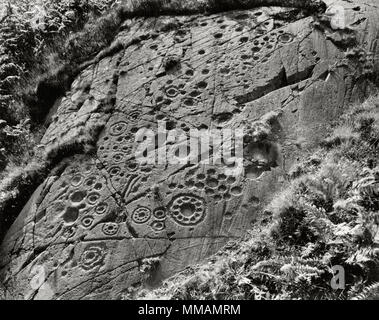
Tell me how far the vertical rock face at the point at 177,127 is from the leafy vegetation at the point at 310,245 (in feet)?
1.00

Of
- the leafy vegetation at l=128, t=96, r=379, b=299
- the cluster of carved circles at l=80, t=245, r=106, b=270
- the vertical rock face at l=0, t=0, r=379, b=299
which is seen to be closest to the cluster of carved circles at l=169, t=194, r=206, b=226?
the vertical rock face at l=0, t=0, r=379, b=299

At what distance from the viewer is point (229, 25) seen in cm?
848

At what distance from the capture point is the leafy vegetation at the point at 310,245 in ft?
14.8

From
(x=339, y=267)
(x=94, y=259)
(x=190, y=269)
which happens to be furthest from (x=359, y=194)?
(x=94, y=259)

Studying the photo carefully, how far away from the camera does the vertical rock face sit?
5707mm

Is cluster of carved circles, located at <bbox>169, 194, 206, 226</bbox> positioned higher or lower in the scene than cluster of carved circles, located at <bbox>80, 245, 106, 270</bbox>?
higher

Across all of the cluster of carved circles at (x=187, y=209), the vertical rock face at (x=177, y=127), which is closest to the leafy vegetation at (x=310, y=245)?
the vertical rock face at (x=177, y=127)

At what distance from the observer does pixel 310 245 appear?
15.8 ft

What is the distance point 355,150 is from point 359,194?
1083mm

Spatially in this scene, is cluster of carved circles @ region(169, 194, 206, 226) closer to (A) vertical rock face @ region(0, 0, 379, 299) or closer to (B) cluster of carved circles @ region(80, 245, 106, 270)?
(A) vertical rock face @ region(0, 0, 379, 299)

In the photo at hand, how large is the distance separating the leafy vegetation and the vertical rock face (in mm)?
306

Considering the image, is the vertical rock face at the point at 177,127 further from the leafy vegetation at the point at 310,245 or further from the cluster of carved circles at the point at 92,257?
the leafy vegetation at the point at 310,245

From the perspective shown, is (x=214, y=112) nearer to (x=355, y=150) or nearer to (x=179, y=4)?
(x=355, y=150)

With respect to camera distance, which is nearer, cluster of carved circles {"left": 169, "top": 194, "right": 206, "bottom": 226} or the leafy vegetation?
the leafy vegetation
